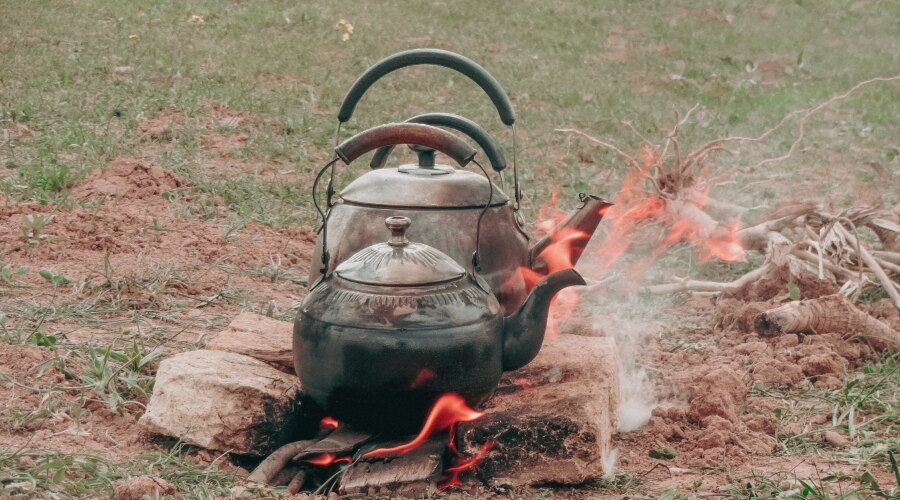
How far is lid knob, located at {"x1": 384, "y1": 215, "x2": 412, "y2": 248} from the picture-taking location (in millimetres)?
3021

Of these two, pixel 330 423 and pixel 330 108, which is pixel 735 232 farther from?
pixel 330 108

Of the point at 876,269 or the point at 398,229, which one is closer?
the point at 398,229

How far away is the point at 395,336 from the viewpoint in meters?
2.90

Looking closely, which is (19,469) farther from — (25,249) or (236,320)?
(25,249)

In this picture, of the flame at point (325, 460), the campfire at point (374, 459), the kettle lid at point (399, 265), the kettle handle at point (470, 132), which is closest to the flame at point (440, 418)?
the campfire at point (374, 459)

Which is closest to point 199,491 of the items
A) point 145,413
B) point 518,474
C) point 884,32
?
point 145,413

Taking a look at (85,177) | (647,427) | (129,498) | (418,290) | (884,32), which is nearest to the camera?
(129,498)

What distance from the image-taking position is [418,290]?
298 centimetres

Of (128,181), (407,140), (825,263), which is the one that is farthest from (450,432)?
(128,181)

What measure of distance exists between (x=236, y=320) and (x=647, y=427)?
5.34ft

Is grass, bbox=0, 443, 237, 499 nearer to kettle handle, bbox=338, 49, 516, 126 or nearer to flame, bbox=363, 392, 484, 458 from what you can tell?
flame, bbox=363, 392, 484, 458

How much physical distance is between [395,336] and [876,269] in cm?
296

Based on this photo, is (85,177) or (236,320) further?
(85,177)

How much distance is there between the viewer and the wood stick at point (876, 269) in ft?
15.7
